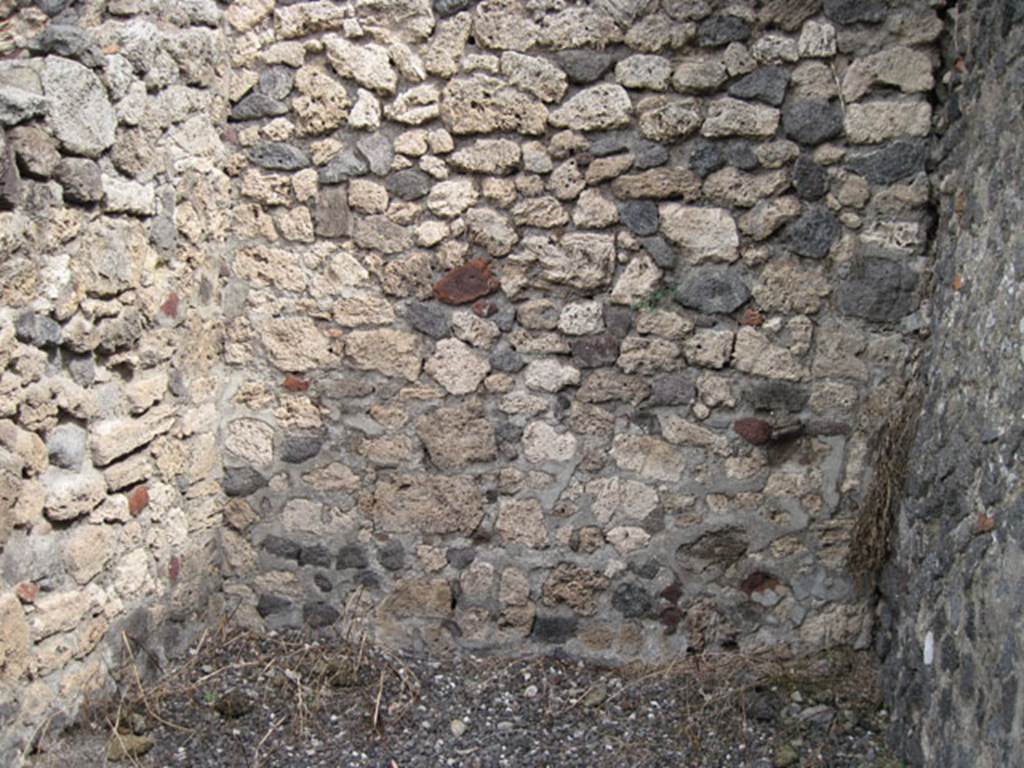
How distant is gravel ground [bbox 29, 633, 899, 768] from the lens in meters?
2.90

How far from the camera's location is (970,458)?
8.45 feet

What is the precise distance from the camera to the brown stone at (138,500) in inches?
119

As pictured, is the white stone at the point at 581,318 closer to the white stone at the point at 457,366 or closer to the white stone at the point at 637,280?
the white stone at the point at 637,280

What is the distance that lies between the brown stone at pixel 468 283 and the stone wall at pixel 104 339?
0.76 metres

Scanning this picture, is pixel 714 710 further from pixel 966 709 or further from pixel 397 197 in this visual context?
pixel 397 197

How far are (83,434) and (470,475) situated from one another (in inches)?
46.1

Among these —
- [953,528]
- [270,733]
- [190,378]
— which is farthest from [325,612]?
[953,528]

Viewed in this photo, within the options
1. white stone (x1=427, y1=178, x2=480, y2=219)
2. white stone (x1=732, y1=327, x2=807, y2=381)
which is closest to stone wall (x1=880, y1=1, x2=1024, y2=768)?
white stone (x1=732, y1=327, x2=807, y2=381)

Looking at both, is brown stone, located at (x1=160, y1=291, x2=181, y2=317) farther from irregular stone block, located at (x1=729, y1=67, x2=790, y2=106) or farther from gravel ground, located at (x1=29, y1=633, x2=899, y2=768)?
irregular stone block, located at (x1=729, y1=67, x2=790, y2=106)

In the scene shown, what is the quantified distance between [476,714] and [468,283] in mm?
1336

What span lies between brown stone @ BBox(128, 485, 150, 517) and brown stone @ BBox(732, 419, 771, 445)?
1812 mm

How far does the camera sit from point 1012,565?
2.26 m

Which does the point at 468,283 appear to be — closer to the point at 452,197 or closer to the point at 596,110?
the point at 452,197

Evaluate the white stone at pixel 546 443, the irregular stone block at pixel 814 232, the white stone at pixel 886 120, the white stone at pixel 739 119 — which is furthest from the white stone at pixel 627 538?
the white stone at pixel 886 120
